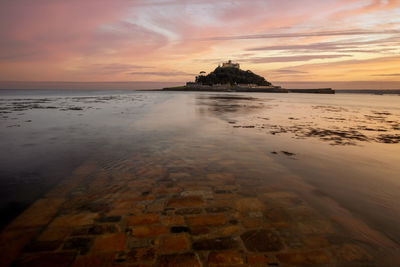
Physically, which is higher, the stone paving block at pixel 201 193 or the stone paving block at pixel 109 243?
the stone paving block at pixel 201 193

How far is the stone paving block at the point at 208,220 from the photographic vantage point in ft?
10.8

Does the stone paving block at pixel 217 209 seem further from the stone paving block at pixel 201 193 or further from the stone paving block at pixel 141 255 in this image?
the stone paving block at pixel 141 255

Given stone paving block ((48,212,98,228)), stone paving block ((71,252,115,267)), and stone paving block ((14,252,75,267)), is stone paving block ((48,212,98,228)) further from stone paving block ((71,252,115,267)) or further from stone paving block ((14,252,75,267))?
stone paving block ((71,252,115,267))

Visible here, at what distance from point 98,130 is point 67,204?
26.9 feet

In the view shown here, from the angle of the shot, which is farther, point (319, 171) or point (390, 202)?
point (319, 171)

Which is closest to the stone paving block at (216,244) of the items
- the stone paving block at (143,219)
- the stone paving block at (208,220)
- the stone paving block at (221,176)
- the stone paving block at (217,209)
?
the stone paving block at (208,220)

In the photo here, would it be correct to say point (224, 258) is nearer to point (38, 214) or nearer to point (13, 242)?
point (13, 242)

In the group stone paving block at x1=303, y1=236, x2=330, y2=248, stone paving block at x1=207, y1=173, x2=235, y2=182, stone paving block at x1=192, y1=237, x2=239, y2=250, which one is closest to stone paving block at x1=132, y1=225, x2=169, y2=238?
stone paving block at x1=192, y1=237, x2=239, y2=250

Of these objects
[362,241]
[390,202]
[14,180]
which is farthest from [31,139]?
[390,202]

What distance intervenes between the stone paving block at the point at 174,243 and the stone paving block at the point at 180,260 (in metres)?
0.10

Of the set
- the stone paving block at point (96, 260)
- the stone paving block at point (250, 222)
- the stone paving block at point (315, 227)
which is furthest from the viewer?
the stone paving block at point (250, 222)

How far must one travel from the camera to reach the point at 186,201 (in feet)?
13.0

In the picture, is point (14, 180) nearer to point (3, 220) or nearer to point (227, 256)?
point (3, 220)

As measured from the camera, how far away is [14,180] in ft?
15.7
